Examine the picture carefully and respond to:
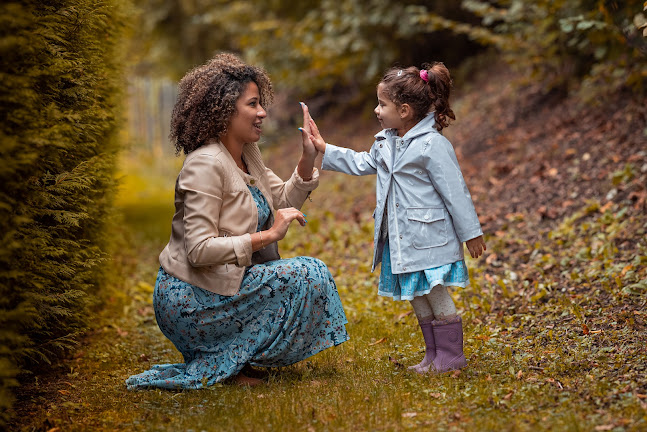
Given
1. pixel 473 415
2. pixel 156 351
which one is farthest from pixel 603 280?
pixel 156 351

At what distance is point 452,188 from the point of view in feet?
11.6

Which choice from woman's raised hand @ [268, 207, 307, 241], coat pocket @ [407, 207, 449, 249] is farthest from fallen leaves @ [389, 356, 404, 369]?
woman's raised hand @ [268, 207, 307, 241]

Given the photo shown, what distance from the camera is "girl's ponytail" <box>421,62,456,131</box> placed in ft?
12.1

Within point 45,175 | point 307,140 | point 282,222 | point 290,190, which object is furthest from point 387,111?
point 45,175

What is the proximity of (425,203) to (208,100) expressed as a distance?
126 cm

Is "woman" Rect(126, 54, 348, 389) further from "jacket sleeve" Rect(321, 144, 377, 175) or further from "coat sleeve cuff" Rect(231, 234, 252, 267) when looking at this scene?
"jacket sleeve" Rect(321, 144, 377, 175)

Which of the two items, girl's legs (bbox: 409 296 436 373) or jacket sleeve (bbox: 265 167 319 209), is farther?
jacket sleeve (bbox: 265 167 319 209)

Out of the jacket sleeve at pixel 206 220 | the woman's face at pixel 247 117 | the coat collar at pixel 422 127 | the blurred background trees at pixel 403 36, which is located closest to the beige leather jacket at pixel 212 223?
the jacket sleeve at pixel 206 220

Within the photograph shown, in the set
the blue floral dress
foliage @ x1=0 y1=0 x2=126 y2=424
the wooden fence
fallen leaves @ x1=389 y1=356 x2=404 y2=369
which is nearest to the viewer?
foliage @ x1=0 y1=0 x2=126 y2=424

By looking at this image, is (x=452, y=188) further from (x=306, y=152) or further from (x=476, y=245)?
(x=306, y=152)

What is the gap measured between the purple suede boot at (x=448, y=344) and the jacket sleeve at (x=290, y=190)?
1045 millimetres

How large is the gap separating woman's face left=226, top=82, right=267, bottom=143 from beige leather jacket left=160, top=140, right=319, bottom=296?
0.39 ft

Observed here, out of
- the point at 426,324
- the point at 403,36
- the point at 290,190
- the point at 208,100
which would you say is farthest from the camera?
the point at 403,36

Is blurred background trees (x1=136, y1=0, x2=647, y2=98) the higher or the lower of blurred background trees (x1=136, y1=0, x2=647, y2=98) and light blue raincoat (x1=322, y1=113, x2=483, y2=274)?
the higher
